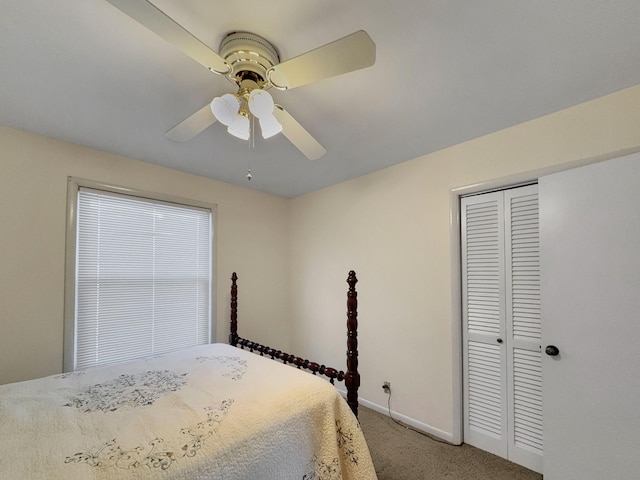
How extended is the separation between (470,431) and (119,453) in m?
2.31

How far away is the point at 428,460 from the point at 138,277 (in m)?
2.73

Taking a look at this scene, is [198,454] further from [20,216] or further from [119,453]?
[20,216]

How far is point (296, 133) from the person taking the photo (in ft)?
5.07

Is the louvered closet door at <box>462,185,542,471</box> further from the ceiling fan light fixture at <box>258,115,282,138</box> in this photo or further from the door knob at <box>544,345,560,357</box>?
the ceiling fan light fixture at <box>258,115,282,138</box>

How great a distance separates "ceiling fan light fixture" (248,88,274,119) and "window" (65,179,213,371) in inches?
75.0

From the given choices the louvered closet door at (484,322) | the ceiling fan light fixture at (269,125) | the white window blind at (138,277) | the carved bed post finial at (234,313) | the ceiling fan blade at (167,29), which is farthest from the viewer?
the carved bed post finial at (234,313)

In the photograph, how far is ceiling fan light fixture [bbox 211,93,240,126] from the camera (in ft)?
3.97

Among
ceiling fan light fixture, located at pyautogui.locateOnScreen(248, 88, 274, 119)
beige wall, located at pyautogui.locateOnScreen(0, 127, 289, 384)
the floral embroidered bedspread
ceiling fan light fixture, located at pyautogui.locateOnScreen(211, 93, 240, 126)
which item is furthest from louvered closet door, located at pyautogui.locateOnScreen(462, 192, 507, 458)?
beige wall, located at pyautogui.locateOnScreen(0, 127, 289, 384)

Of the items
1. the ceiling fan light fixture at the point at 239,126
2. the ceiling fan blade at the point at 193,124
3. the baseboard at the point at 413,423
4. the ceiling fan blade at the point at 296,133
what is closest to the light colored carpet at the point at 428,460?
the baseboard at the point at 413,423

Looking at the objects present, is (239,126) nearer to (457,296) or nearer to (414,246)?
(414,246)

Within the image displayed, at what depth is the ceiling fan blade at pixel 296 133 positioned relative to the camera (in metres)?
1.41

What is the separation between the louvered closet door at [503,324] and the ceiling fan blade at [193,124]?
1.95 m

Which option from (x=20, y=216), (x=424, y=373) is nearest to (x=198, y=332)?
(x=20, y=216)

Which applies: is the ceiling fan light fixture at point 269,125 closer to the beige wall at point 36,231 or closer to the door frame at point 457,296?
the door frame at point 457,296
